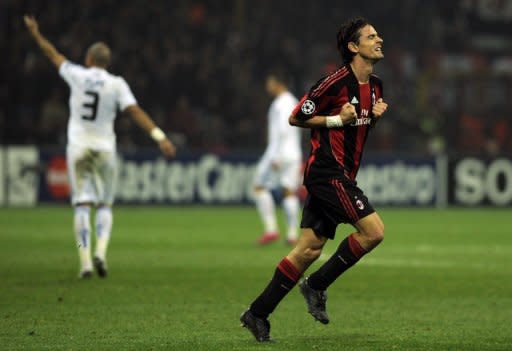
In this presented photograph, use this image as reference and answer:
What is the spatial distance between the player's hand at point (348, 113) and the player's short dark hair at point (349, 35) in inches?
17.6

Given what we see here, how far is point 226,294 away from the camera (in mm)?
10781

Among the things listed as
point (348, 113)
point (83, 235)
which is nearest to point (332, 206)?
point (348, 113)

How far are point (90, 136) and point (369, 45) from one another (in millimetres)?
5002

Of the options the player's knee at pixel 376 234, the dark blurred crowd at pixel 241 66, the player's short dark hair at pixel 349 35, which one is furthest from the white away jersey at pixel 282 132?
the player's knee at pixel 376 234

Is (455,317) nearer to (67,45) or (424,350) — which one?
(424,350)

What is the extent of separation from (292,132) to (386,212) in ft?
27.5

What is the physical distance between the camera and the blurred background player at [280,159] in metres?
17.1

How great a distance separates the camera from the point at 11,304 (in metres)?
9.77

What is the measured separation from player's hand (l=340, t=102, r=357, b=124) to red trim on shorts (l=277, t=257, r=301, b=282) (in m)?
1.03

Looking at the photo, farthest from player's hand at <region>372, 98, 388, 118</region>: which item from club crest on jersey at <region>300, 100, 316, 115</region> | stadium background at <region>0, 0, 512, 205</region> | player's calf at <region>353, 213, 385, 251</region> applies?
stadium background at <region>0, 0, 512, 205</region>

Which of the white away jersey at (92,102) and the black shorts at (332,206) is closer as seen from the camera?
the black shorts at (332,206)

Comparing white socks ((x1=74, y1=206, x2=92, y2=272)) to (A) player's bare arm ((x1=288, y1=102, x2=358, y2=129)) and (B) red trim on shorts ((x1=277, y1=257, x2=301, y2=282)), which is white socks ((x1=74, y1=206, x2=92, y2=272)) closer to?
(B) red trim on shorts ((x1=277, y1=257, x2=301, y2=282))

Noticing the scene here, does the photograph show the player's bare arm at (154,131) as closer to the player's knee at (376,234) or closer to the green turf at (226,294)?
the green turf at (226,294)

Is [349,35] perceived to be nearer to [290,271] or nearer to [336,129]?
[336,129]
